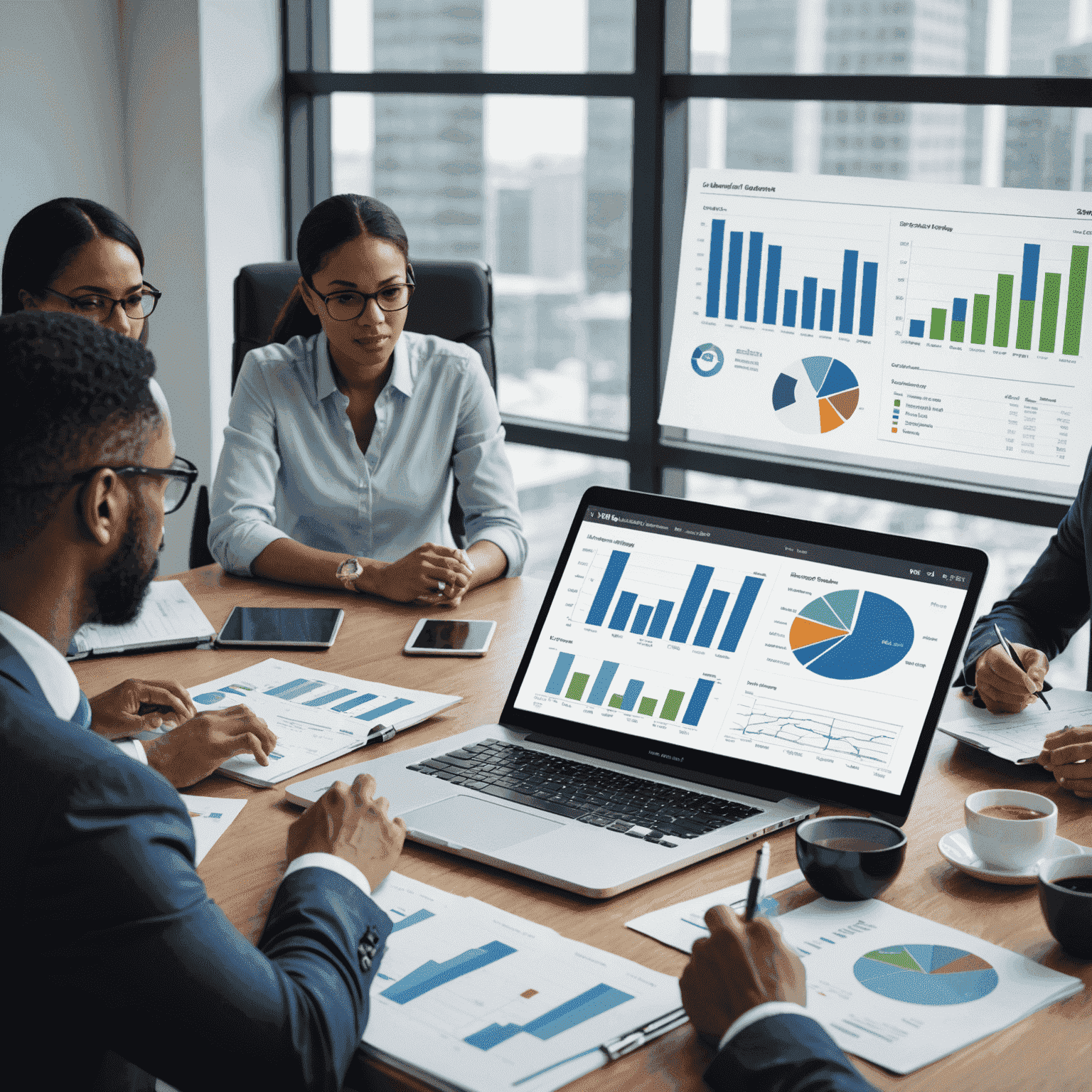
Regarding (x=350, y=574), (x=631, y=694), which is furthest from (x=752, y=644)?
(x=350, y=574)

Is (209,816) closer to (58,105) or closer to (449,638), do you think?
(449,638)

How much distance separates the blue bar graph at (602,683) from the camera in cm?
144

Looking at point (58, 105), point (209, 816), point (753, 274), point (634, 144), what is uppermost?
point (58, 105)

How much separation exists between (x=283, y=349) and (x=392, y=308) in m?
0.24

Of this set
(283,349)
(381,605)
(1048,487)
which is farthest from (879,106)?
(381,605)

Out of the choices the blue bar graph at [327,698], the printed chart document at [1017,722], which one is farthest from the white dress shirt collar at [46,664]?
the printed chart document at [1017,722]

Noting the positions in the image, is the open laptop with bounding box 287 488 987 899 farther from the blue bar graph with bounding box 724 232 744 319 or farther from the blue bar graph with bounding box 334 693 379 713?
the blue bar graph with bounding box 724 232 744 319

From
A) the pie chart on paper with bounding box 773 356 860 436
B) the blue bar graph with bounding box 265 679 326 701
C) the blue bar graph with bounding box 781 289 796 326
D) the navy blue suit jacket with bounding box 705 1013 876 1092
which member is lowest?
the blue bar graph with bounding box 265 679 326 701

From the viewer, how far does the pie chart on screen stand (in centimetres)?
131

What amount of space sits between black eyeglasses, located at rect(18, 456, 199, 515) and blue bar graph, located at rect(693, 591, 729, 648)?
57 cm

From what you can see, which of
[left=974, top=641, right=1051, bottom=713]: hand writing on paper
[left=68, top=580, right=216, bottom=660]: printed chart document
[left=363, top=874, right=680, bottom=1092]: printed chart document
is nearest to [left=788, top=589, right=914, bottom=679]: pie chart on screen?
[left=974, top=641, right=1051, bottom=713]: hand writing on paper

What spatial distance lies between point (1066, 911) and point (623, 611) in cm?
58

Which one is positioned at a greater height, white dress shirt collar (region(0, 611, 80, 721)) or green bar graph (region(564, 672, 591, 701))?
white dress shirt collar (region(0, 611, 80, 721))

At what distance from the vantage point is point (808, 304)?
111 inches
